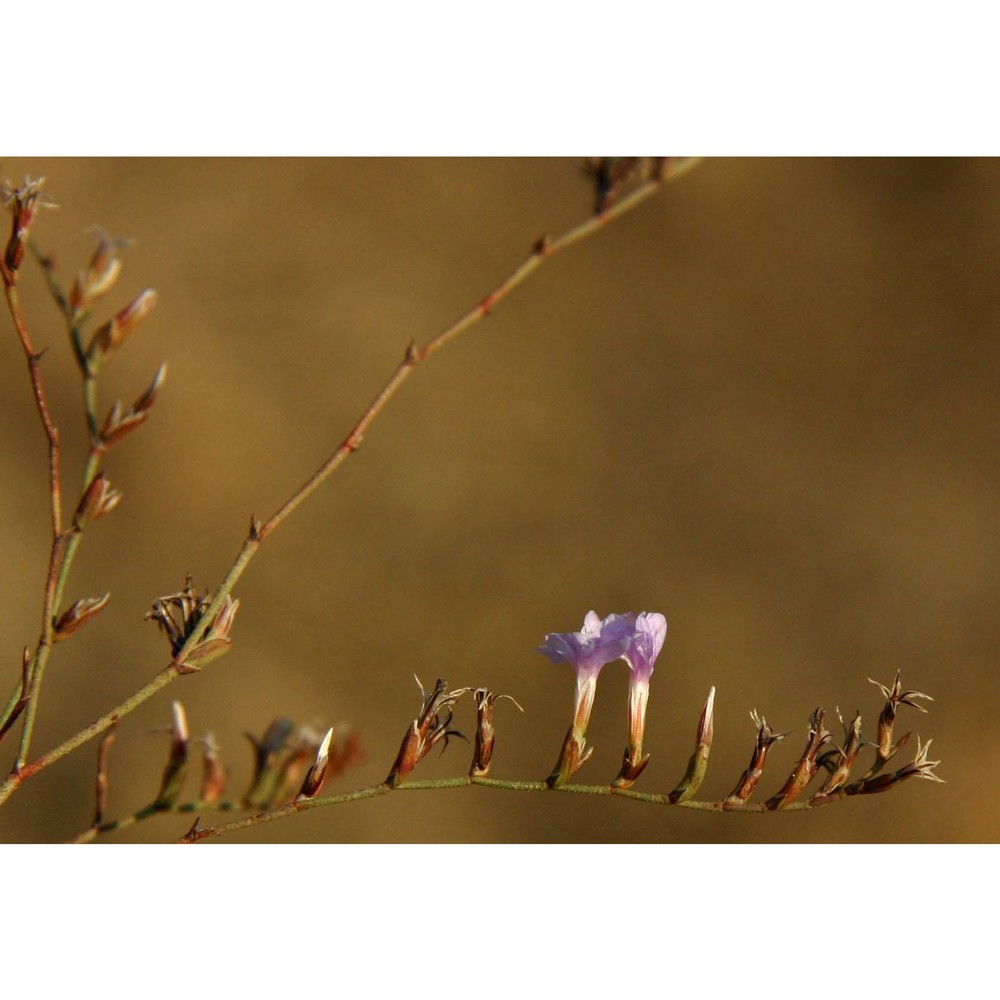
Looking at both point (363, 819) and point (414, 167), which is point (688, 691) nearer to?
point (363, 819)

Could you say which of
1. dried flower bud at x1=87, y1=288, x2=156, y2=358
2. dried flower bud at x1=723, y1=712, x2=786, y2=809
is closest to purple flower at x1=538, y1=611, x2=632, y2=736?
dried flower bud at x1=723, y1=712, x2=786, y2=809

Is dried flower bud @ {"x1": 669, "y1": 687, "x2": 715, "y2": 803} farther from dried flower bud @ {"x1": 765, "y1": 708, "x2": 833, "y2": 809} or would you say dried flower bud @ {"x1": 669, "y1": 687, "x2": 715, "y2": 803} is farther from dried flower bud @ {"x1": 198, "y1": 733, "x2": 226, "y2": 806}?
dried flower bud @ {"x1": 198, "y1": 733, "x2": 226, "y2": 806}

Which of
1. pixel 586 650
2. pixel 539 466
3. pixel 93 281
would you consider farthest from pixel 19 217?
pixel 539 466

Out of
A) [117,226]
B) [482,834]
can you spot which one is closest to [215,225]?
[117,226]

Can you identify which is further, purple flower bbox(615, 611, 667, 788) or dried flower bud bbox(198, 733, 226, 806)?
purple flower bbox(615, 611, 667, 788)

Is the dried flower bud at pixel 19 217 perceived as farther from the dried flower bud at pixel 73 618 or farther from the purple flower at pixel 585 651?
the purple flower at pixel 585 651

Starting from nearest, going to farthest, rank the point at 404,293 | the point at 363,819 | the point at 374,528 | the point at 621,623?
1. the point at 621,623
2. the point at 363,819
3. the point at 374,528
4. the point at 404,293
